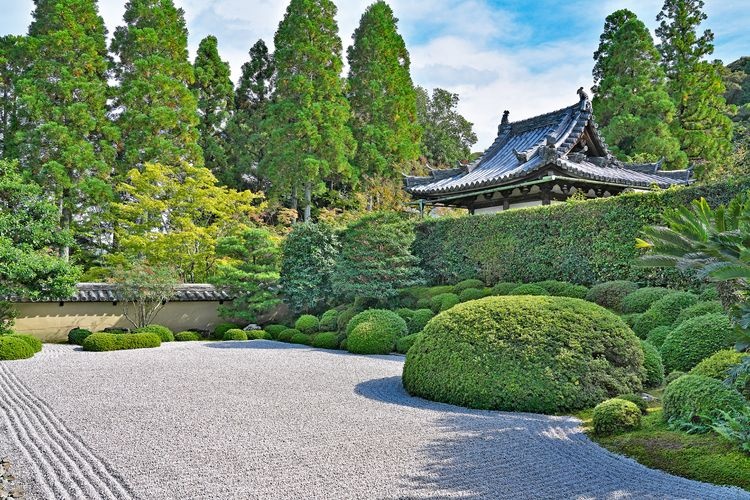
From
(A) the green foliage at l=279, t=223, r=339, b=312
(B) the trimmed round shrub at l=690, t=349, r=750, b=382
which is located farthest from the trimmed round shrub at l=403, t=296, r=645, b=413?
(A) the green foliage at l=279, t=223, r=339, b=312

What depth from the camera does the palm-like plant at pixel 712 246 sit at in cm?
433

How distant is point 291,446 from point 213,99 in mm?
27273

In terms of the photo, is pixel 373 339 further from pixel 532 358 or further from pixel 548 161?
pixel 548 161

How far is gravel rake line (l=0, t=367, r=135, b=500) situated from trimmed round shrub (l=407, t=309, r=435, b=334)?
26.2 ft

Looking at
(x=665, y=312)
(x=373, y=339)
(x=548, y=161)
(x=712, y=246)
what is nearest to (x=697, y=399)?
(x=712, y=246)

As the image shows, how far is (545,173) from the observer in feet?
48.1

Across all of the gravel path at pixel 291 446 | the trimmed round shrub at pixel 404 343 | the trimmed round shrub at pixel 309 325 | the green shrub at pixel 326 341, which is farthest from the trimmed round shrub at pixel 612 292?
the trimmed round shrub at pixel 309 325

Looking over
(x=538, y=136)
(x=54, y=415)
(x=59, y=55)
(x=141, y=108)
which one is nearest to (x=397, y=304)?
(x=538, y=136)

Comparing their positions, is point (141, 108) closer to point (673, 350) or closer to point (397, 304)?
point (397, 304)

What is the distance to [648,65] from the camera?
24.4 m

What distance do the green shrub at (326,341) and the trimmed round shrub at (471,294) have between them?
11.0ft

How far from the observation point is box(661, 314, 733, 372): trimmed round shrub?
6.79 m

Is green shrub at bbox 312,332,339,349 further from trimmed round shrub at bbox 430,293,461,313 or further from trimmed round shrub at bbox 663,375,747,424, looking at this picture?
trimmed round shrub at bbox 663,375,747,424

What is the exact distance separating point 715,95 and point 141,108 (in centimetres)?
2604
